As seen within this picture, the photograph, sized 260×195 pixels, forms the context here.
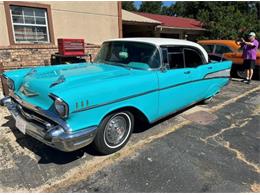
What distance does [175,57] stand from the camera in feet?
12.6

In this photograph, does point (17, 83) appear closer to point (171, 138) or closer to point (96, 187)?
point (96, 187)

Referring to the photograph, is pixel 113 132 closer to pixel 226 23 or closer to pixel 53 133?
pixel 53 133

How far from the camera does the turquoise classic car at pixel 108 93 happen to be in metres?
2.46

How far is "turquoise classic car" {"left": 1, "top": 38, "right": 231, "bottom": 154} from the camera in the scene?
97.0 inches

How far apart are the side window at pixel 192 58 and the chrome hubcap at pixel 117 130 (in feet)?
5.64

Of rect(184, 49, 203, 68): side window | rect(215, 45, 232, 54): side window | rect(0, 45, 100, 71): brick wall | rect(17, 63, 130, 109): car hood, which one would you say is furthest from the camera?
rect(215, 45, 232, 54): side window

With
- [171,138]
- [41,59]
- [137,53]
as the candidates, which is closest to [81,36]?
[41,59]

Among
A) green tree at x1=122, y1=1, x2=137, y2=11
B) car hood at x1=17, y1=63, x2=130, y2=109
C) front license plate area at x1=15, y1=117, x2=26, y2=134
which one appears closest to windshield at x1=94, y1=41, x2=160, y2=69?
car hood at x1=17, y1=63, x2=130, y2=109

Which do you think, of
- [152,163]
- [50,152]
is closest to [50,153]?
[50,152]

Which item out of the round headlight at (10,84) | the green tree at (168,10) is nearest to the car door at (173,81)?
the round headlight at (10,84)

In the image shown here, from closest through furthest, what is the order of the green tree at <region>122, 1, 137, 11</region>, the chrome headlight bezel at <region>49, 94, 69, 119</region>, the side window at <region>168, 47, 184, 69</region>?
1. the chrome headlight bezel at <region>49, 94, 69, 119</region>
2. the side window at <region>168, 47, 184, 69</region>
3. the green tree at <region>122, 1, 137, 11</region>

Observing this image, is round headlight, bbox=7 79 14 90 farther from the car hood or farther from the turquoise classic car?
the car hood

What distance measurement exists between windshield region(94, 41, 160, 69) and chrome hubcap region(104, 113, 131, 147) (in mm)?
917

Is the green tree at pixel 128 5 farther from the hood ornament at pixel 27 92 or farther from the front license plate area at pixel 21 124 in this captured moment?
the front license plate area at pixel 21 124
